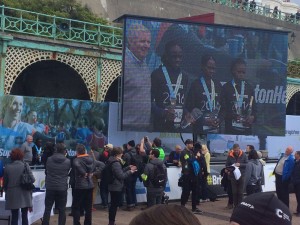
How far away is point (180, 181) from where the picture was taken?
12969 millimetres

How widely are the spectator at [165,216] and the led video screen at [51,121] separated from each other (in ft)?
45.1

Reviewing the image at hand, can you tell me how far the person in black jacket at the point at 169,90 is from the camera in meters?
17.4

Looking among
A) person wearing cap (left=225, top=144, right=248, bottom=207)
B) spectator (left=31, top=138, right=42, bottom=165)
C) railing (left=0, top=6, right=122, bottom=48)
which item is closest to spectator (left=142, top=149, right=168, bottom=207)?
person wearing cap (left=225, top=144, right=248, bottom=207)

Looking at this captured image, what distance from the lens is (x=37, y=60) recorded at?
59.2 feet

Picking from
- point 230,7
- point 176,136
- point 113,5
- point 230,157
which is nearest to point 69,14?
point 176,136

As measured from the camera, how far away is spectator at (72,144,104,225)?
993 centimetres

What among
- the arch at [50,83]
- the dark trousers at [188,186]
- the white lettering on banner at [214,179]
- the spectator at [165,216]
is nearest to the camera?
the spectator at [165,216]

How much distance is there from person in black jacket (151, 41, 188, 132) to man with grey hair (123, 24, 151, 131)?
0.84 feet

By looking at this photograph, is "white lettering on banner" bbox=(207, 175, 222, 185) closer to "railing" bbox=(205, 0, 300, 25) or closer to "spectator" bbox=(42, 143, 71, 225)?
"spectator" bbox=(42, 143, 71, 225)

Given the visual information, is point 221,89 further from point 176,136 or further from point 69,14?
point 69,14

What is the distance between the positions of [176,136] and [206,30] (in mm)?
4485

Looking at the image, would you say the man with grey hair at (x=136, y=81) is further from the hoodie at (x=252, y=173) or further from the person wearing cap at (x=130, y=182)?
the hoodie at (x=252, y=173)

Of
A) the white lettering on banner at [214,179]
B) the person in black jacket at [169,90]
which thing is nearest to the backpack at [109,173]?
the white lettering on banner at [214,179]

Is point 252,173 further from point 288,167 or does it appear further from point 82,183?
point 82,183
